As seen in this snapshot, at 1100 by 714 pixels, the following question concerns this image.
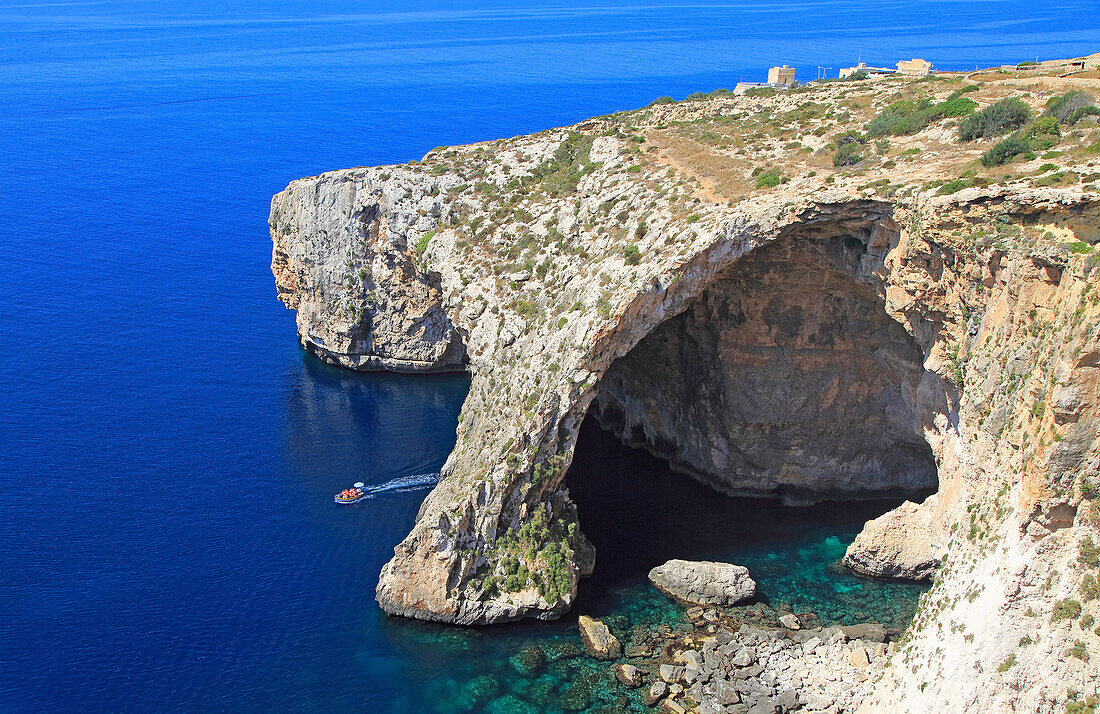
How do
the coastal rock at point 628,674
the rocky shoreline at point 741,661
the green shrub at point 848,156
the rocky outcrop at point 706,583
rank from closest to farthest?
the rocky shoreline at point 741,661 → the coastal rock at point 628,674 → the rocky outcrop at point 706,583 → the green shrub at point 848,156

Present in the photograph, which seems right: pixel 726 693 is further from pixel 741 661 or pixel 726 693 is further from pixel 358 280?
pixel 358 280

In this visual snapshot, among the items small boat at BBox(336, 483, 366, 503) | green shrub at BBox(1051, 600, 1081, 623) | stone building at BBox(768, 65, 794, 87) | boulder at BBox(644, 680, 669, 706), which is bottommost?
boulder at BBox(644, 680, 669, 706)

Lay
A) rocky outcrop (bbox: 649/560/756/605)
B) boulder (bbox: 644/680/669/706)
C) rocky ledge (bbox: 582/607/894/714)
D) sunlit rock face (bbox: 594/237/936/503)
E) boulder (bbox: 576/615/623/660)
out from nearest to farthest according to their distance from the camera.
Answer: rocky ledge (bbox: 582/607/894/714)
boulder (bbox: 644/680/669/706)
boulder (bbox: 576/615/623/660)
rocky outcrop (bbox: 649/560/756/605)
sunlit rock face (bbox: 594/237/936/503)

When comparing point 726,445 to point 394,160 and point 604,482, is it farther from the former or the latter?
point 394,160

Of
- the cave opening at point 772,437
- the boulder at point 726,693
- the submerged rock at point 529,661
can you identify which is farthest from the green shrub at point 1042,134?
the submerged rock at point 529,661

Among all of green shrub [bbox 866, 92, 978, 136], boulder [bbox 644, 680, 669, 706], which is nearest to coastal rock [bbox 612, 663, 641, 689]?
boulder [bbox 644, 680, 669, 706]

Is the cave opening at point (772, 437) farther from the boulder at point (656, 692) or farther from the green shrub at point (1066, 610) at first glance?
the green shrub at point (1066, 610)

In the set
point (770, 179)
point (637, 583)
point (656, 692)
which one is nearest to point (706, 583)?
point (637, 583)

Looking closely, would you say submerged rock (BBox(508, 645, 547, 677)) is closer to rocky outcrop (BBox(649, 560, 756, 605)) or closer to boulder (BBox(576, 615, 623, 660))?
boulder (BBox(576, 615, 623, 660))
